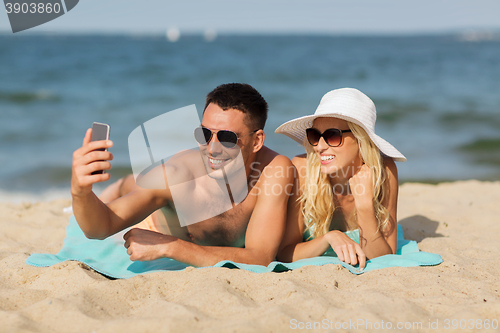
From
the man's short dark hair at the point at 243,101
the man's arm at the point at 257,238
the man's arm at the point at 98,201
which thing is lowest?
the man's arm at the point at 257,238

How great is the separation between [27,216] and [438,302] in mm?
4151

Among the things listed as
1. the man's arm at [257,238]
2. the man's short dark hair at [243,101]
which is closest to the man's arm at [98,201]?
the man's arm at [257,238]

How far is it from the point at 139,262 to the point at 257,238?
100 cm

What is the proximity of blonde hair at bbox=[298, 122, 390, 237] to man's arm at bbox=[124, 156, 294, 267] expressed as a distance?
20 centimetres

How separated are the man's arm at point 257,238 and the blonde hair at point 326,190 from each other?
0.66 ft

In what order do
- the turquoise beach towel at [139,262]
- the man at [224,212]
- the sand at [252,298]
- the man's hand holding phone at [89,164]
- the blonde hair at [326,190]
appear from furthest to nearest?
the blonde hair at [326,190]
the turquoise beach towel at [139,262]
the man at [224,212]
the man's hand holding phone at [89,164]
the sand at [252,298]

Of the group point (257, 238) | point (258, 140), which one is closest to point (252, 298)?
point (257, 238)

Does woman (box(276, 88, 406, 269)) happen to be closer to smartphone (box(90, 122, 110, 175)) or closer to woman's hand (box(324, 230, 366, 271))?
woman's hand (box(324, 230, 366, 271))

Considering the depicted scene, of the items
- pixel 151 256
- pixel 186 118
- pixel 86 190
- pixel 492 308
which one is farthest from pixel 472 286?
pixel 186 118

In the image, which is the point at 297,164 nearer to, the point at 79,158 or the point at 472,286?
the point at 472,286

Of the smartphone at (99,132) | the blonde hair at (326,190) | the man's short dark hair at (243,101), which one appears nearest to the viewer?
the smartphone at (99,132)

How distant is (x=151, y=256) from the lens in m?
2.93

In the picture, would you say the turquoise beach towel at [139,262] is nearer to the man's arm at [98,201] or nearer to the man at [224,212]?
the man at [224,212]

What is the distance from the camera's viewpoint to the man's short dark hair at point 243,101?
10.6ft
